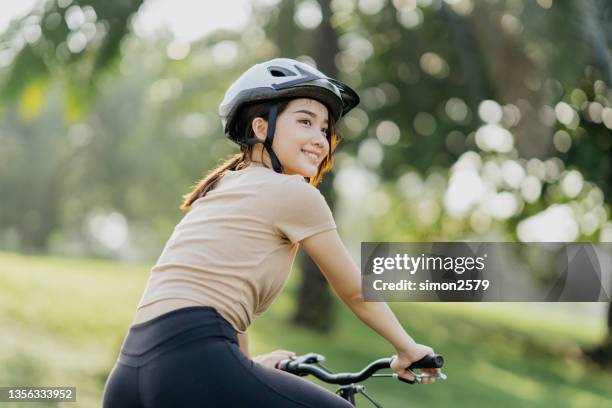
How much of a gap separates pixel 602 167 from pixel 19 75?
28.5ft

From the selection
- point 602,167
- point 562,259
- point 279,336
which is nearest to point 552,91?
point 602,167

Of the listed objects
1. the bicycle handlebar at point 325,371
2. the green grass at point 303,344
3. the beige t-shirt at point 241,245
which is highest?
the green grass at point 303,344

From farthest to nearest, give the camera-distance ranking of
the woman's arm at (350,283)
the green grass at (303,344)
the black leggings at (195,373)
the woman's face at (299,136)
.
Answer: the green grass at (303,344) < the woman's face at (299,136) < the woman's arm at (350,283) < the black leggings at (195,373)


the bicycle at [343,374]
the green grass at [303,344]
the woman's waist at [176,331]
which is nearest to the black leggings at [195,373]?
the woman's waist at [176,331]

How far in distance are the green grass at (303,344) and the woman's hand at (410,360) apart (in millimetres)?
6407

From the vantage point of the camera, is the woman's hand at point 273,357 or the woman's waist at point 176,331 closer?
the woman's waist at point 176,331

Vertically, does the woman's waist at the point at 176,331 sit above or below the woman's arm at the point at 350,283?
below

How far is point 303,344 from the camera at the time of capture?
12.2 m

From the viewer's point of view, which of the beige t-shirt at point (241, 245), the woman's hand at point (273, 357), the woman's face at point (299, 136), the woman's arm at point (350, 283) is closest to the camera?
the beige t-shirt at point (241, 245)

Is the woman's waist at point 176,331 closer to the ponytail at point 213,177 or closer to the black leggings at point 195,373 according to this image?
the black leggings at point 195,373

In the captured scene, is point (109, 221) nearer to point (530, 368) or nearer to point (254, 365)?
point (530, 368)

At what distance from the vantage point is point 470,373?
13539 mm

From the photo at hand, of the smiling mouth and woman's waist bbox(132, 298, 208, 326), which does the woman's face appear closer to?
the smiling mouth

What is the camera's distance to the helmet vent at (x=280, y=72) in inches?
99.2
